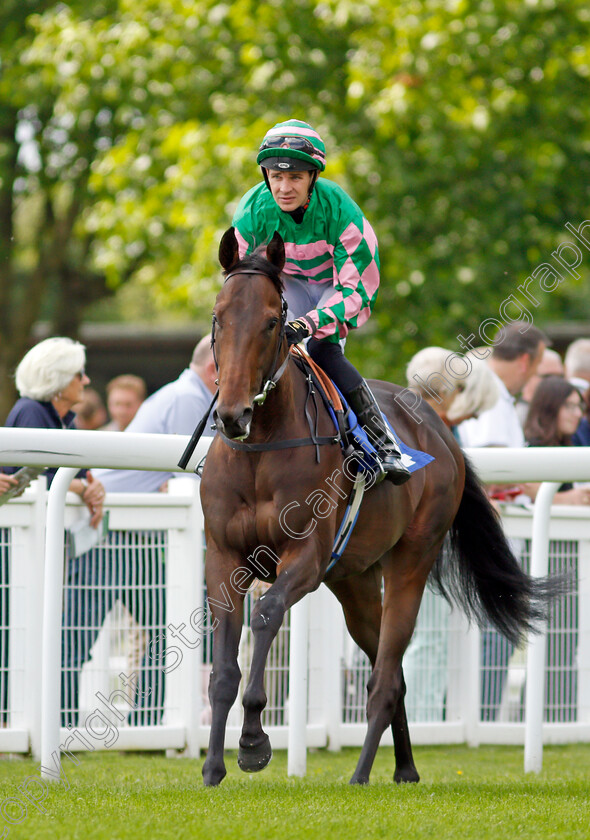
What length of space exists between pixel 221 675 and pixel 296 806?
51cm

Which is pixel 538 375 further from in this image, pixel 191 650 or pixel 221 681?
pixel 221 681

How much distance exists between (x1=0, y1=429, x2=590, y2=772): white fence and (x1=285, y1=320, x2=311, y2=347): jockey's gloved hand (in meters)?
0.72

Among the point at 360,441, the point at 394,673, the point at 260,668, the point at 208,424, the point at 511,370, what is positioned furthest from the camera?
the point at 511,370

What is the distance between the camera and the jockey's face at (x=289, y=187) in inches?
176

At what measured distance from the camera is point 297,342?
442 centimetres

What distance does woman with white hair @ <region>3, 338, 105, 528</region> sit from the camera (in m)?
5.89

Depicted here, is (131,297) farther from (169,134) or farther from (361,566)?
(361,566)

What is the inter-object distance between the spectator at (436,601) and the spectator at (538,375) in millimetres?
1418

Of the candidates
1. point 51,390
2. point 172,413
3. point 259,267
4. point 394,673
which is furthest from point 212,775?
point 172,413

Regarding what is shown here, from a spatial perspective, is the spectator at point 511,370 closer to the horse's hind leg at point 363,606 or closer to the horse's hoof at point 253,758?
the horse's hind leg at point 363,606

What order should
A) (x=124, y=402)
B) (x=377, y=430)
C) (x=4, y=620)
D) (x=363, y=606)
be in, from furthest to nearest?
(x=124, y=402)
(x=4, y=620)
(x=363, y=606)
(x=377, y=430)

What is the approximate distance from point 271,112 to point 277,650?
28.5ft

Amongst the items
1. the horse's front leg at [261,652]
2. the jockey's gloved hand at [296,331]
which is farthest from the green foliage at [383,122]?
the horse's front leg at [261,652]

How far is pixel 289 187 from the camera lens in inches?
177
